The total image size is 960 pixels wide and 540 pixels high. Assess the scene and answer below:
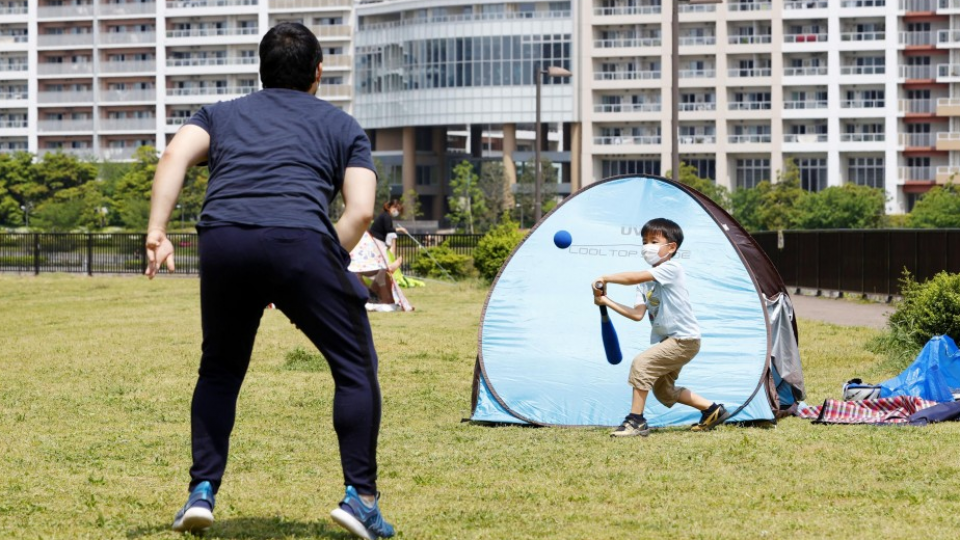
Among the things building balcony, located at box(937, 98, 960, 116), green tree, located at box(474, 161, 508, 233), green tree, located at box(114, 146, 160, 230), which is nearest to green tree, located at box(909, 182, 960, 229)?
building balcony, located at box(937, 98, 960, 116)

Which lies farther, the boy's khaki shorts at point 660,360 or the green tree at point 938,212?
the green tree at point 938,212

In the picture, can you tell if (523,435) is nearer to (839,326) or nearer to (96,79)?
(839,326)

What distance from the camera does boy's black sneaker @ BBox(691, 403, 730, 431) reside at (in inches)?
363

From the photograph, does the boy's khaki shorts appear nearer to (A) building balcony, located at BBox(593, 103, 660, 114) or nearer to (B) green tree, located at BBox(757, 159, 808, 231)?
(B) green tree, located at BBox(757, 159, 808, 231)

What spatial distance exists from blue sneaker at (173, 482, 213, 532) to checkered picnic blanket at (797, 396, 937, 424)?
15.6ft

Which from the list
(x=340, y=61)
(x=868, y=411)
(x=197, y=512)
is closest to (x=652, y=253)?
(x=868, y=411)

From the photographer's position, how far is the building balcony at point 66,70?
10969cm

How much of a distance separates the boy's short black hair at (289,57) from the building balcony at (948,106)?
3501 inches

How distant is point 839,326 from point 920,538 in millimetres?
14532

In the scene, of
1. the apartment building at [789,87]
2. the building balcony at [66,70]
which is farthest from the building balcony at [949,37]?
the building balcony at [66,70]

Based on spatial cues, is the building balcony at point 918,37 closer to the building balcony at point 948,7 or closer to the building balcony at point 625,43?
the building balcony at point 948,7

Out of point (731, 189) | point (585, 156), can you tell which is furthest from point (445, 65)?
point (731, 189)

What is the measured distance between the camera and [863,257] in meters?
29.4

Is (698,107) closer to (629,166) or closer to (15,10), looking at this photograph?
(629,166)
